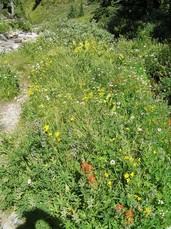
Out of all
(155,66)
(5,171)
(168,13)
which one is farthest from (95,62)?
(168,13)

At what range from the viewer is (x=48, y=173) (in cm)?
426

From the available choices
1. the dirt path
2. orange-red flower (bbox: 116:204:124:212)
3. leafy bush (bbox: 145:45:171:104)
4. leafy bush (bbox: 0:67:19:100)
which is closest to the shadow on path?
orange-red flower (bbox: 116:204:124:212)

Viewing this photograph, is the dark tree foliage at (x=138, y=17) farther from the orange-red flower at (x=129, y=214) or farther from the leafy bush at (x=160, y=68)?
the orange-red flower at (x=129, y=214)

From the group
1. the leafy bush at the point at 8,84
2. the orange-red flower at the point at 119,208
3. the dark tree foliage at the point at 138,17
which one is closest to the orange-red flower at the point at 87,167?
the orange-red flower at the point at 119,208

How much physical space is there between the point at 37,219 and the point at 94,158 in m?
1.24

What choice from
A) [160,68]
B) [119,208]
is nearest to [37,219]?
[119,208]

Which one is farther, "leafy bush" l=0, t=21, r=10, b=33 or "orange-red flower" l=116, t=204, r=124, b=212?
"leafy bush" l=0, t=21, r=10, b=33

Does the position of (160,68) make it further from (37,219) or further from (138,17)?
(138,17)

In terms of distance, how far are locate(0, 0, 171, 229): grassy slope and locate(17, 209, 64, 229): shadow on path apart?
74 millimetres

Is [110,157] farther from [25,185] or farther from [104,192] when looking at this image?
[25,185]

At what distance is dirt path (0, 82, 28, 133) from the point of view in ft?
23.1

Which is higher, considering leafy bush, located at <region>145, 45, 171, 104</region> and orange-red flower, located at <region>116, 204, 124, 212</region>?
orange-red flower, located at <region>116, 204, 124, 212</region>

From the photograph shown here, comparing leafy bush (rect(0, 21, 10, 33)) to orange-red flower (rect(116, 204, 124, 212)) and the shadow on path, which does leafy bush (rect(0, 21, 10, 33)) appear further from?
orange-red flower (rect(116, 204, 124, 212))

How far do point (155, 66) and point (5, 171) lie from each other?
6237 millimetres
